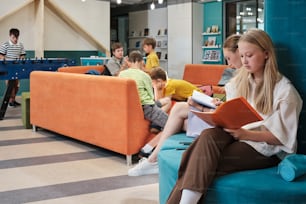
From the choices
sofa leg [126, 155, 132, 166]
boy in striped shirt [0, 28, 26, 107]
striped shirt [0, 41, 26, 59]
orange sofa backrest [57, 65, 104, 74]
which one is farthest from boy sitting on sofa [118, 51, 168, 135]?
striped shirt [0, 41, 26, 59]

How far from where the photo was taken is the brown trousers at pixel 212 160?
2068 mm

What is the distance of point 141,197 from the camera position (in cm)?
321

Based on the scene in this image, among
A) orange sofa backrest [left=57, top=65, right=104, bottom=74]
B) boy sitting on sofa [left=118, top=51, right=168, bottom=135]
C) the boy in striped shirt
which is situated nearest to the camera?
boy sitting on sofa [left=118, top=51, right=168, bottom=135]

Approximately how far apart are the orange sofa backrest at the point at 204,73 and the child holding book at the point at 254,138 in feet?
17.1

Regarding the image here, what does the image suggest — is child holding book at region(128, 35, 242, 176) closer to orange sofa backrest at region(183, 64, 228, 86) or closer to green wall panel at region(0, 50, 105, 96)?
orange sofa backrest at region(183, 64, 228, 86)

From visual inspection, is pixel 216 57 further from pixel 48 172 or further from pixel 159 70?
pixel 48 172

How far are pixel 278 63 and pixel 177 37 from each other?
33.0 ft

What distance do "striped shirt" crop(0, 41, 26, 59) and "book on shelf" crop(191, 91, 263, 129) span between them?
7149 millimetres

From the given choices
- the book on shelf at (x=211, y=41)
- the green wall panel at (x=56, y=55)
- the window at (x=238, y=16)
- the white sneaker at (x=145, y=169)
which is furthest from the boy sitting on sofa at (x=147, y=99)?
the window at (x=238, y=16)

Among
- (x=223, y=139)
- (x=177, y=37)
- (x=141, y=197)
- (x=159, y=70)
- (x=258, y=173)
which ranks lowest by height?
(x=141, y=197)

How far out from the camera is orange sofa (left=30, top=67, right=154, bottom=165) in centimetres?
413

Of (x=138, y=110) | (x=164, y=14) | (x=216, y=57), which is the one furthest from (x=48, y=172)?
(x=164, y=14)

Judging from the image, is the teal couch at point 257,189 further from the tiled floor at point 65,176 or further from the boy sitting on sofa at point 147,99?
the boy sitting on sofa at point 147,99

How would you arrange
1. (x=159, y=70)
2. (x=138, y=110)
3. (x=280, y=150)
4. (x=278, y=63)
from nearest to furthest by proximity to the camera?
→ (x=280, y=150) → (x=278, y=63) → (x=138, y=110) → (x=159, y=70)
